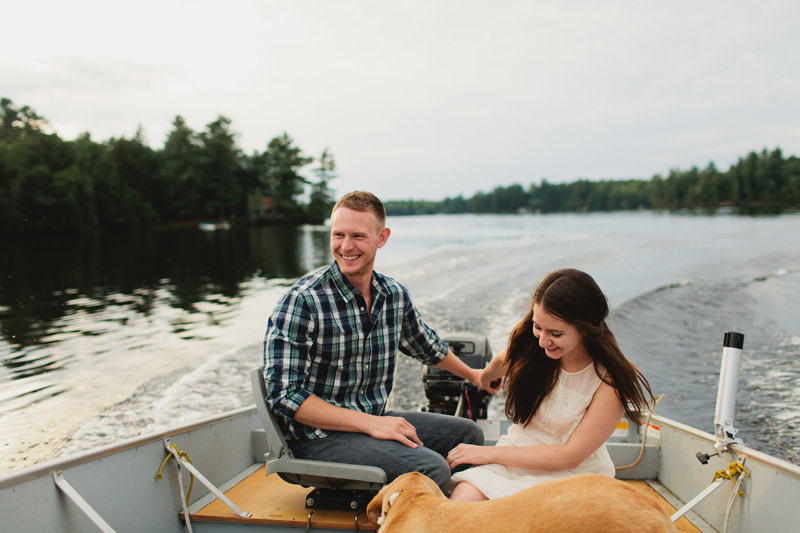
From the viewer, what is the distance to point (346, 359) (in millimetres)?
2256

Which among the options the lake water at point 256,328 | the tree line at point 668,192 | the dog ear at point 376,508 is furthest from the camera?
the tree line at point 668,192

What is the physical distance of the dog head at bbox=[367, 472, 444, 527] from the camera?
164cm

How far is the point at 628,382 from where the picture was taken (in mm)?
1936

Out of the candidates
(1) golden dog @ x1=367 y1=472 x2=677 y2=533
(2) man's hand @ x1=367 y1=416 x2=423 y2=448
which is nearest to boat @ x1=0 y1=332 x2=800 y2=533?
(2) man's hand @ x1=367 y1=416 x2=423 y2=448

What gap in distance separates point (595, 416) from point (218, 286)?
57.5 feet

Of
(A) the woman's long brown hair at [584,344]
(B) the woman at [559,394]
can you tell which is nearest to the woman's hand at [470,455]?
(B) the woman at [559,394]

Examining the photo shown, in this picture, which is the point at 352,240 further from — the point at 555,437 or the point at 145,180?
the point at 145,180

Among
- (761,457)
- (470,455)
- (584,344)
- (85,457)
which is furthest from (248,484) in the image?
(761,457)

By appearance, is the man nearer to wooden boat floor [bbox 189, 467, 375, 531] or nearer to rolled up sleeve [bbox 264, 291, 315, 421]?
rolled up sleeve [bbox 264, 291, 315, 421]

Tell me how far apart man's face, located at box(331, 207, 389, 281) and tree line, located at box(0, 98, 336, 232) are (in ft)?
122

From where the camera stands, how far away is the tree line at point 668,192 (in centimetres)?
6372

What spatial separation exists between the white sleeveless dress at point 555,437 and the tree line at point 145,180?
3788cm

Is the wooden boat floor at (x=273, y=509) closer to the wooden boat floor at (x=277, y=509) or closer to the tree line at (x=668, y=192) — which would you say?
the wooden boat floor at (x=277, y=509)

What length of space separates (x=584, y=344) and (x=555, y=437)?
401 mm
